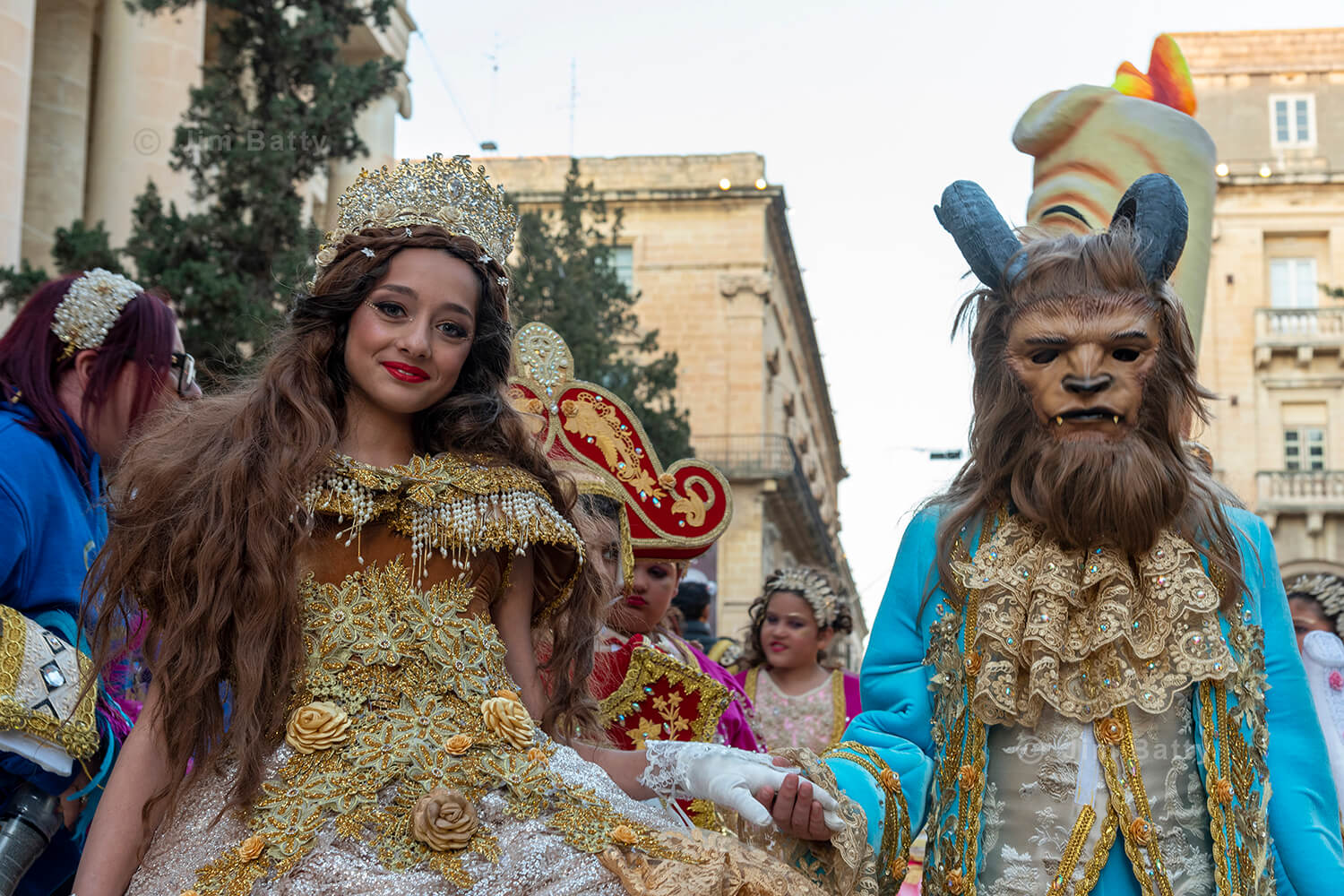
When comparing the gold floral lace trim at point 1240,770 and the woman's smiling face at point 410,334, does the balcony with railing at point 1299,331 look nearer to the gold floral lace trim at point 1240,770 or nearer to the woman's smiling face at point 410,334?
the gold floral lace trim at point 1240,770

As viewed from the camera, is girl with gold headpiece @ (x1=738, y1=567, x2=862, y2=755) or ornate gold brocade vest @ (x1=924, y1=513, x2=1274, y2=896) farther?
girl with gold headpiece @ (x1=738, y1=567, x2=862, y2=755)

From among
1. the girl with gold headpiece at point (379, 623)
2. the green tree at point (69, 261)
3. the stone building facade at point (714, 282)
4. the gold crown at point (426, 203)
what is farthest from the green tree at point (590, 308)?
the girl with gold headpiece at point (379, 623)

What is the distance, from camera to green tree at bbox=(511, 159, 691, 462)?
20.8 m

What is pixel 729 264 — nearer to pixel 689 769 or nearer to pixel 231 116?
pixel 231 116

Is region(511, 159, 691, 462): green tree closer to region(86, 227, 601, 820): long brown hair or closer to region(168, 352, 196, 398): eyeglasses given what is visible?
region(168, 352, 196, 398): eyeglasses

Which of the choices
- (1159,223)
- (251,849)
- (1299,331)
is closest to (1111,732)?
(1159,223)

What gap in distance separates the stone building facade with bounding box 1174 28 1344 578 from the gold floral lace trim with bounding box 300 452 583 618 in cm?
3406

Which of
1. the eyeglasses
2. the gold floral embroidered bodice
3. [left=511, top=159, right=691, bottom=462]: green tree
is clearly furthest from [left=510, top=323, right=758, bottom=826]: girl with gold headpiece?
[left=511, top=159, right=691, bottom=462]: green tree

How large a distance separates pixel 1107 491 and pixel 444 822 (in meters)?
1.58

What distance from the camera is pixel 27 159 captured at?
15984 millimetres

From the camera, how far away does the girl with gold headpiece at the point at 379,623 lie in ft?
9.39

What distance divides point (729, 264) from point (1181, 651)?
32527mm

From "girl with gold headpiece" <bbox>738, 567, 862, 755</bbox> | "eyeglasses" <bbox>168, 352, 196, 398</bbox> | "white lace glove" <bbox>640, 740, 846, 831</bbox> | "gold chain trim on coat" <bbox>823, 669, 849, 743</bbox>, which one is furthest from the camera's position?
"girl with gold headpiece" <bbox>738, 567, 862, 755</bbox>

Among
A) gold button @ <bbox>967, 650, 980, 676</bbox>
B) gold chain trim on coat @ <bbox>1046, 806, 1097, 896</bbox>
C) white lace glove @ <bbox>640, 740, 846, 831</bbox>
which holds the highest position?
gold button @ <bbox>967, 650, 980, 676</bbox>
